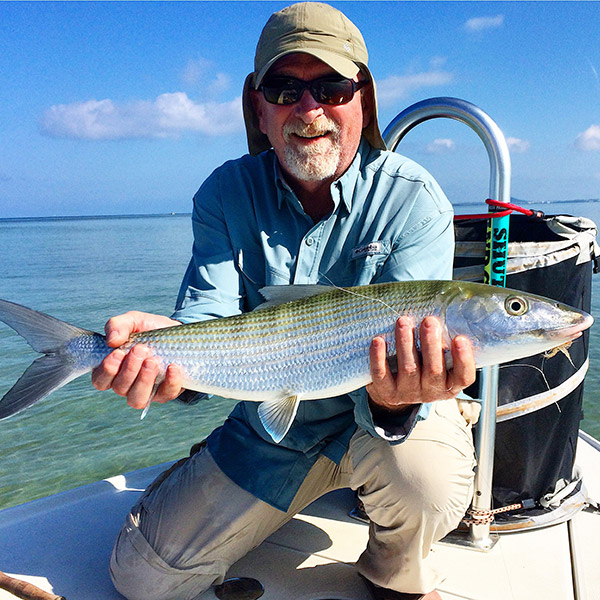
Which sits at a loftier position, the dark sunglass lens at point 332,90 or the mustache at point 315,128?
the dark sunglass lens at point 332,90

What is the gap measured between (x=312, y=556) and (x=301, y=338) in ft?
4.74

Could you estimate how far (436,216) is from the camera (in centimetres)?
318

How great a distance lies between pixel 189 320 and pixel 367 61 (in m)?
1.90

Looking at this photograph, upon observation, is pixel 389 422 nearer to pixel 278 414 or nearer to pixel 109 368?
pixel 278 414

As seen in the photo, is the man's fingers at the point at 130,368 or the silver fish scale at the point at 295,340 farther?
the man's fingers at the point at 130,368

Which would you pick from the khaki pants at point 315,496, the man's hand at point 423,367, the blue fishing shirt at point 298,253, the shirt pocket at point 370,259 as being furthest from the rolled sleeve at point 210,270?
the man's hand at point 423,367

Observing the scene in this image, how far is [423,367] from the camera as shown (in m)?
2.43

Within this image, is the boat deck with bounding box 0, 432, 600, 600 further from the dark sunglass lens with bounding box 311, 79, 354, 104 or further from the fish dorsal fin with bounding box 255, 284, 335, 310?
the dark sunglass lens with bounding box 311, 79, 354, 104

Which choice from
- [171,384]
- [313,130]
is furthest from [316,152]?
[171,384]

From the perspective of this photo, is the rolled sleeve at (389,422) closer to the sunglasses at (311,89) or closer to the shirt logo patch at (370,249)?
the shirt logo patch at (370,249)

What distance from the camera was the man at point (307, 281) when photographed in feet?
9.16

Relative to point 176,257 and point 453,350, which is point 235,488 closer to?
point 453,350

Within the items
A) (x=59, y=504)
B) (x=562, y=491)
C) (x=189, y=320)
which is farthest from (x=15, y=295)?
(x=562, y=491)

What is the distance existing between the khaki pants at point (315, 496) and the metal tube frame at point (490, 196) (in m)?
0.17
